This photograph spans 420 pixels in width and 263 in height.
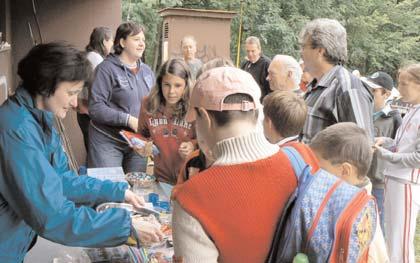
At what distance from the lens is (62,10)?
6777mm

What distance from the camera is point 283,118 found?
2.46m

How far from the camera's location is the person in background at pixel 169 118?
9.96 ft

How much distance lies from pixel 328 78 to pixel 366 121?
33 centimetres

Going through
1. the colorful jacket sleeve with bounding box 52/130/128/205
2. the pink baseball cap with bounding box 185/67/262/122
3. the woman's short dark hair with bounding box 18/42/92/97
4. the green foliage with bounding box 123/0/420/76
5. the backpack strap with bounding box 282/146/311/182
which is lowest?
the green foliage with bounding box 123/0/420/76

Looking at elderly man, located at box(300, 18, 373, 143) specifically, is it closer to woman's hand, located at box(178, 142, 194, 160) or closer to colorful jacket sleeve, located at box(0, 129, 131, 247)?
woman's hand, located at box(178, 142, 194, 160)

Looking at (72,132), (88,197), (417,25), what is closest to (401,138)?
(88,197)

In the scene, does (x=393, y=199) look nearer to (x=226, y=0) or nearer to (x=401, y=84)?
(x=401, y=84)

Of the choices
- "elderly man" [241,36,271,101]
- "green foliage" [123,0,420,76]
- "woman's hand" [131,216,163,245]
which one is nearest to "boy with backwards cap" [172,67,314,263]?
"woman's hand" [131,216,163,245]

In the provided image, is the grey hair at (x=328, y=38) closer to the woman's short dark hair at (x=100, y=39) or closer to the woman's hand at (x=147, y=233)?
the woman's hand at (x=147, y=233)

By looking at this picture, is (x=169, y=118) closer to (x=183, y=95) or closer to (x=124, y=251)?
(x=183, y=95)

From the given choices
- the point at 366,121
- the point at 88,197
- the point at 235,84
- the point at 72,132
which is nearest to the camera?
the point at 235,84

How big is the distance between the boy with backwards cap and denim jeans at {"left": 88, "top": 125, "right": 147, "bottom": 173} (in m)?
2.75

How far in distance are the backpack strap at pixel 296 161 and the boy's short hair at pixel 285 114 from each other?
1128 mm

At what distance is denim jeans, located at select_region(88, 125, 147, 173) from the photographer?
3.91 m
